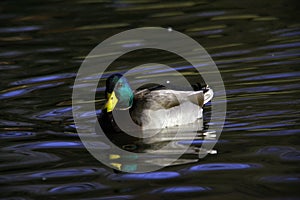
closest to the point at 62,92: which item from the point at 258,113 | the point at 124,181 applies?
the point at 258,113

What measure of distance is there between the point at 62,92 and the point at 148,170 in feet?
11.9

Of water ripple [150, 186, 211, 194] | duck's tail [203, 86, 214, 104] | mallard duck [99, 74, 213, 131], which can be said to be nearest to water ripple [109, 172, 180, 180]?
water ripple [150, 186, 211, 194]

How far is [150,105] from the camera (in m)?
8.77

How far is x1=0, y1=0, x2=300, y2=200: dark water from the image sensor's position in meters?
6.66

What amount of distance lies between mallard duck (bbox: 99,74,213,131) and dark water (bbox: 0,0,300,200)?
0.48 meters

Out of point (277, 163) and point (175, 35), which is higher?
point (175, 35)

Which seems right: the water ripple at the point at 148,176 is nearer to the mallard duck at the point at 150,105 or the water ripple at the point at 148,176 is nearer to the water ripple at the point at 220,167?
the water ripple at the point at 220,167

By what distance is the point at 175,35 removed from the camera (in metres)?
13.4

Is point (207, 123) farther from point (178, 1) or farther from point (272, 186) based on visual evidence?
point (178, 1)

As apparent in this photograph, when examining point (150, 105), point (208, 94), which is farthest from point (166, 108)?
point (208, 94)

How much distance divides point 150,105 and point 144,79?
2045 millimetres

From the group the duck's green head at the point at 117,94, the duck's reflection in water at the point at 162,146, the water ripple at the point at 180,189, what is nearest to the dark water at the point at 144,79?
the water ripple at the point at 180,189

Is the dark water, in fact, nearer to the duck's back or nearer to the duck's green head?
the duck's back

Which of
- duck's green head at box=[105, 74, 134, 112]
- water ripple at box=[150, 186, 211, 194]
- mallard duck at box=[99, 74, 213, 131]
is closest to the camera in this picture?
water ripple at box=[150, 186, 211, 194]
